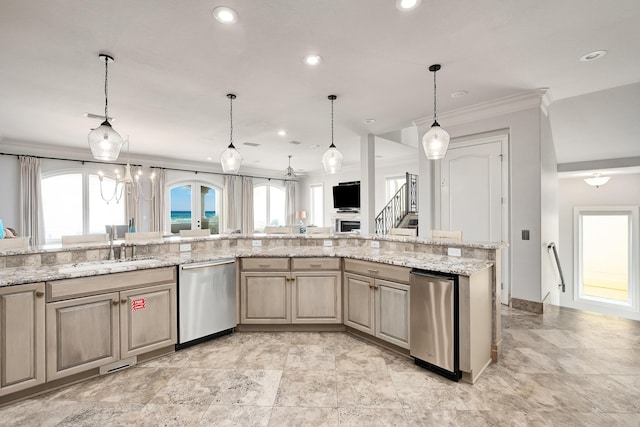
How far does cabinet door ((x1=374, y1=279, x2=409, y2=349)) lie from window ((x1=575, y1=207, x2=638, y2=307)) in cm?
722

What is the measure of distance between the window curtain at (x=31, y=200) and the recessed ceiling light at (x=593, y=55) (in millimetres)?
9697

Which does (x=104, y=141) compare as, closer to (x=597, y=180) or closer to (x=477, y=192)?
(x=477, y=192)

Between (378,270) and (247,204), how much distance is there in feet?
25.6

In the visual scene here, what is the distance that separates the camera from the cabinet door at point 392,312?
271 cm

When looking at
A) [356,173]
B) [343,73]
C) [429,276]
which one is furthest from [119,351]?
[356,173]

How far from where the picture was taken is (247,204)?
10.0m

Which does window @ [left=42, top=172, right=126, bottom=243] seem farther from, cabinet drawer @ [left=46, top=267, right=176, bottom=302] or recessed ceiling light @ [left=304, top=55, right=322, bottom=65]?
recessed ceiling light @ [left=304, top=55, right=322, bottom=65]

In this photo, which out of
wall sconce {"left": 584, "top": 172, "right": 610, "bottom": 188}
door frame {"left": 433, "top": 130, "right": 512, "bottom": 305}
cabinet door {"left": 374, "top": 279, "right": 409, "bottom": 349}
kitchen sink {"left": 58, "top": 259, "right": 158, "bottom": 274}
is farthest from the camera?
wall sconce {"left": 584, "top": 172, "right": 610, "bottom": 188}

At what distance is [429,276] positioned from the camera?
246cm

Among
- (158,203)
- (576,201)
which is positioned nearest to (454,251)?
(576,201)

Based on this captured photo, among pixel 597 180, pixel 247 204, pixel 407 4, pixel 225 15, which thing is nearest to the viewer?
pixel 407 4

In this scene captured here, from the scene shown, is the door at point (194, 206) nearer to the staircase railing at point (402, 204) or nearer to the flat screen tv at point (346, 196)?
the flat screen tv at point (346, 196)

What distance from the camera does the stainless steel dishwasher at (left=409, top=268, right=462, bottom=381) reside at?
2.33 metres

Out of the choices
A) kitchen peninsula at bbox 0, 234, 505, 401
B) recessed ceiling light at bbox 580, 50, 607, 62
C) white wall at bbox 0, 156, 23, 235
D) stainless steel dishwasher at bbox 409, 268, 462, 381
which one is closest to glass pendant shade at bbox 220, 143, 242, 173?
kitchen peninsula at bbox 0, 234, 505, 401
